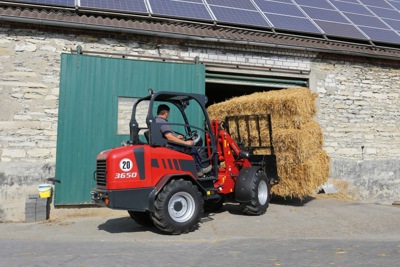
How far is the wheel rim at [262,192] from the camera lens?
6.86m

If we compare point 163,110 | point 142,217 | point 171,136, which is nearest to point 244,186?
point 171,136

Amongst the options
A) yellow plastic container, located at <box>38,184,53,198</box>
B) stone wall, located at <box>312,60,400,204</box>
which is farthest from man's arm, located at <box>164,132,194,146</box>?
stone wall, located at <box>312,60,400,204</box>

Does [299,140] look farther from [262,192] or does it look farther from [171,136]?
[171,136]

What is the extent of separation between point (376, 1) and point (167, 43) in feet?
31.1

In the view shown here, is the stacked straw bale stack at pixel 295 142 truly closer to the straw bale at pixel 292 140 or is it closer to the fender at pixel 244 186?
the straw bale at pixel 292 140

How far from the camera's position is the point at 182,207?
219 inches

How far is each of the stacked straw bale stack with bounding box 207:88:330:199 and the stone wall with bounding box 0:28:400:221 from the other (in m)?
2.10

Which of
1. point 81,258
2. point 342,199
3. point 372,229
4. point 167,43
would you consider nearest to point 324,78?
point 342,199

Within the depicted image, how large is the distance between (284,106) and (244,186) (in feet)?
7.72

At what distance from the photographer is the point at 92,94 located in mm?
8047

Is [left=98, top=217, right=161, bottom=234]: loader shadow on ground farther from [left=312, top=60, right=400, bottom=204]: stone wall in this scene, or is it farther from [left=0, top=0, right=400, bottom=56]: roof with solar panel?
[left=312, top=60, right=400, bottom=204]: stone wall

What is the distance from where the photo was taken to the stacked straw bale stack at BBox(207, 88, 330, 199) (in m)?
7.68

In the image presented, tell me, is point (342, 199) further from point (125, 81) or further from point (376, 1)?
point (376, 1)

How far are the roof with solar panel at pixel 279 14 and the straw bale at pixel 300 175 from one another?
159 inches
